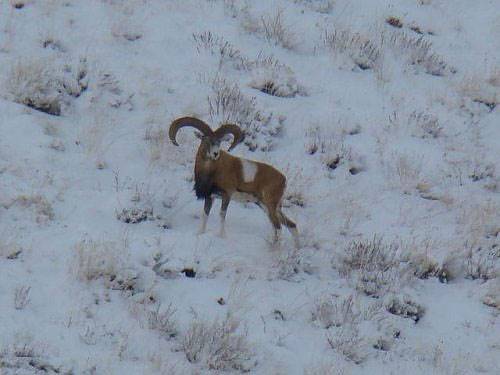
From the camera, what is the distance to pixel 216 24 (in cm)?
1408

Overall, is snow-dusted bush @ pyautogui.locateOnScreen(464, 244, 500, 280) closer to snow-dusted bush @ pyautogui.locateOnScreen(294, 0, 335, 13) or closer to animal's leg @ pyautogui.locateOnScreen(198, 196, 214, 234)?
animal's leg @ pyautogui.locateOnScreen(198, 196, 214, 234)

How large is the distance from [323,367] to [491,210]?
424 cm

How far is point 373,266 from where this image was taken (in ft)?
31.5

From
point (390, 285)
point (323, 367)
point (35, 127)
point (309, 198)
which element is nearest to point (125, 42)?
point (35, 127)

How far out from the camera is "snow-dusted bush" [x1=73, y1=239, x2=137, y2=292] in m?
8.31

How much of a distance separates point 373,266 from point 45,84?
4887 millimetres

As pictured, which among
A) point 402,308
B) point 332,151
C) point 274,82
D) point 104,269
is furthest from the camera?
point 274,82

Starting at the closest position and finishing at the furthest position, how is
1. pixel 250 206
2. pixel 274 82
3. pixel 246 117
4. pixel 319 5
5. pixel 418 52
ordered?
1. pixel 250 206
2. pixel 246 117
3. pixel 274 82
4. pixel 418 52
5. pixel 319 5

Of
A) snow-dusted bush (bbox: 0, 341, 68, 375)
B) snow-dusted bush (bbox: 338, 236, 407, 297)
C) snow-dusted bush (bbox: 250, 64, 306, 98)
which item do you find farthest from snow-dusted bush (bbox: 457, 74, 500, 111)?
snow-dusted bush (bbox: 0, 341, 68, 375)

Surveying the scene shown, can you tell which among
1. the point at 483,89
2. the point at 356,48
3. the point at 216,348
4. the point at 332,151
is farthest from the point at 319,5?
the point at 216,348

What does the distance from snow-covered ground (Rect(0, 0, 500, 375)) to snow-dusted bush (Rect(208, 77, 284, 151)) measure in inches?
1.2

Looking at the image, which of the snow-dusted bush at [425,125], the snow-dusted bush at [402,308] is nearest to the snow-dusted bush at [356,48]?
the snow-dusted bush at [425,125]

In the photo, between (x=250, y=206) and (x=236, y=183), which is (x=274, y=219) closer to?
(x=236, y=183)

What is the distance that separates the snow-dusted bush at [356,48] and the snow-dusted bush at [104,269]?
22.1 ft
